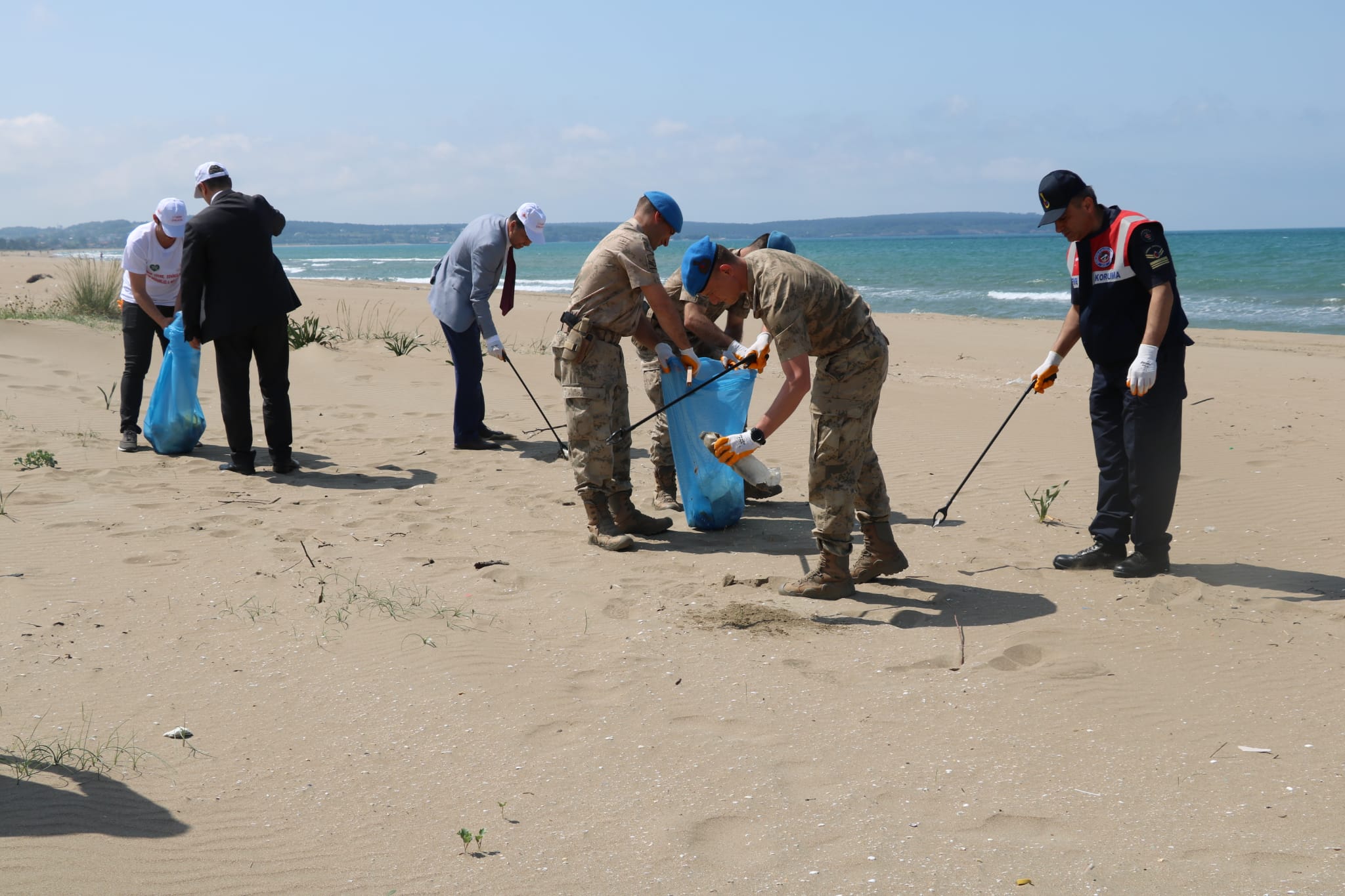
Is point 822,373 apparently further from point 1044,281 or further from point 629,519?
point 1044,281

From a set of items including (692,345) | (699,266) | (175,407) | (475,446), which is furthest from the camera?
(475,446)

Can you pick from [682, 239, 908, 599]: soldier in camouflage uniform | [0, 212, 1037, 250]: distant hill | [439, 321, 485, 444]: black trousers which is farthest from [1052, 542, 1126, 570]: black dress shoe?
[0, 212, 1037, 250]: distant hill

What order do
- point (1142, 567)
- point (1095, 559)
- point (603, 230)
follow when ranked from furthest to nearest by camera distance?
point (603, 230)
point (1095, 559)
point (1142, 567)

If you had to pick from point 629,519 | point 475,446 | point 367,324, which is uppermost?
point 367,324

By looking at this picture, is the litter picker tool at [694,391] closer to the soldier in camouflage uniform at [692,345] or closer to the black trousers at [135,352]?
the soldier in camouflage uniform at [692,345]

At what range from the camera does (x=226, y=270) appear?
6.28m

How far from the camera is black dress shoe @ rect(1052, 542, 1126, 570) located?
4.96m

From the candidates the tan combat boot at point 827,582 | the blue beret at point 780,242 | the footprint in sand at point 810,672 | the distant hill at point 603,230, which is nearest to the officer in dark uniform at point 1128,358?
the tan combat boot at point 827,582

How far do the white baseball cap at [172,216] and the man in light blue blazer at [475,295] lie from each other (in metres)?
1.61

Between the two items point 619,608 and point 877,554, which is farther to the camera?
point 877,554

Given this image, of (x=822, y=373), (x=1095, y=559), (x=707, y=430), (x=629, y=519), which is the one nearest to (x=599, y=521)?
(x=629, y=519)

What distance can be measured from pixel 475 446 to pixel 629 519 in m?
2.50

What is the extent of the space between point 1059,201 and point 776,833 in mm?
3048

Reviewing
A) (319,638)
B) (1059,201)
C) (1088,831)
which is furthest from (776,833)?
(1059,201)
